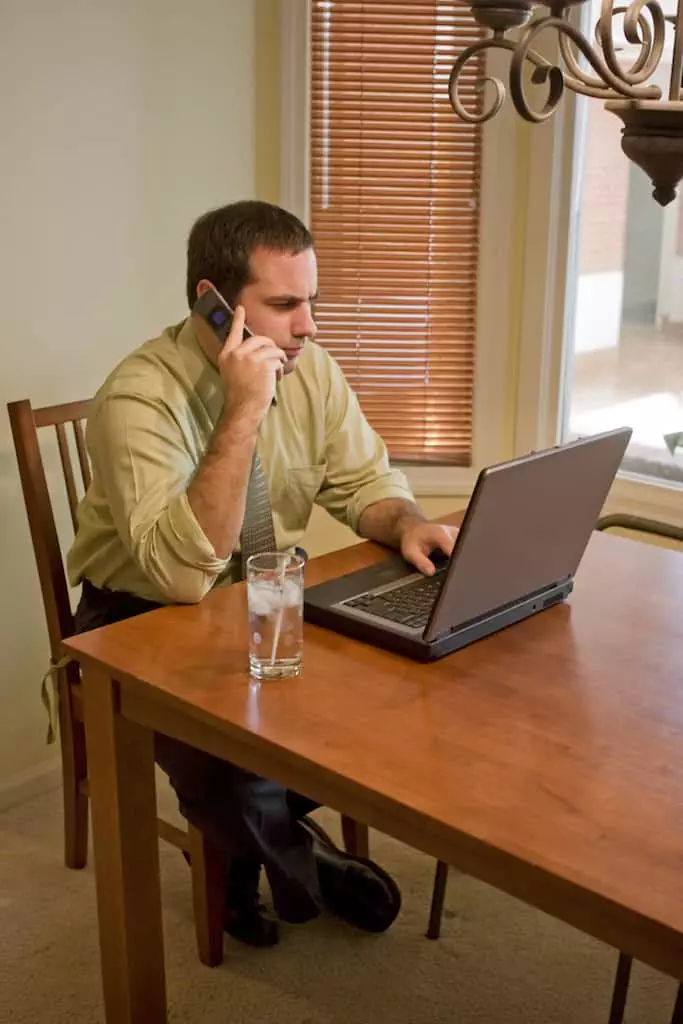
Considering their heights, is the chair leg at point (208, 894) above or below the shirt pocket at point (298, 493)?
below

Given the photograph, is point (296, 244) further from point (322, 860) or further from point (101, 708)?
point (322, 860)

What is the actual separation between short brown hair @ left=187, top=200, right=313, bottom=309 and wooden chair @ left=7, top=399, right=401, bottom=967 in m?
0.45

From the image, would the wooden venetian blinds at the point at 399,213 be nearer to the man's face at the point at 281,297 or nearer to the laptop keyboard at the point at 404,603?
the man's face at the point at 281,297

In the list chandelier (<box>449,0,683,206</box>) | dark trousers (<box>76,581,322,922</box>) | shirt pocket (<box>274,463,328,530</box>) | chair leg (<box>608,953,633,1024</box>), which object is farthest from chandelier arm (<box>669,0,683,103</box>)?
chair leg (<box>608,953,633,1024</box>)

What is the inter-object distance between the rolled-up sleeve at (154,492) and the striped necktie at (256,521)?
113 mm

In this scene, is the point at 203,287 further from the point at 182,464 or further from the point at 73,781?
the point at 73,781

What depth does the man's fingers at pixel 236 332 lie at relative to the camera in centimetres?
180

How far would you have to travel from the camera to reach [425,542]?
183 cm

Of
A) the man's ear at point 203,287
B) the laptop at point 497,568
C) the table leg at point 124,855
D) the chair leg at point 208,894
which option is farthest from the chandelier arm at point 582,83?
the chair leg at point 208,894

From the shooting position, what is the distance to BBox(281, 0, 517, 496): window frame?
2748mm

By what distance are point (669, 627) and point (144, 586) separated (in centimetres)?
86

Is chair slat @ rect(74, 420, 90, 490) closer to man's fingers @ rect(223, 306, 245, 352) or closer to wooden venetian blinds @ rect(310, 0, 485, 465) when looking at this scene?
man's fingers @ rect(223, 306, 245, 352)

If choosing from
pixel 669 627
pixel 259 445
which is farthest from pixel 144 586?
pixel 669 627

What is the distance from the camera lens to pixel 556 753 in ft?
4.06
